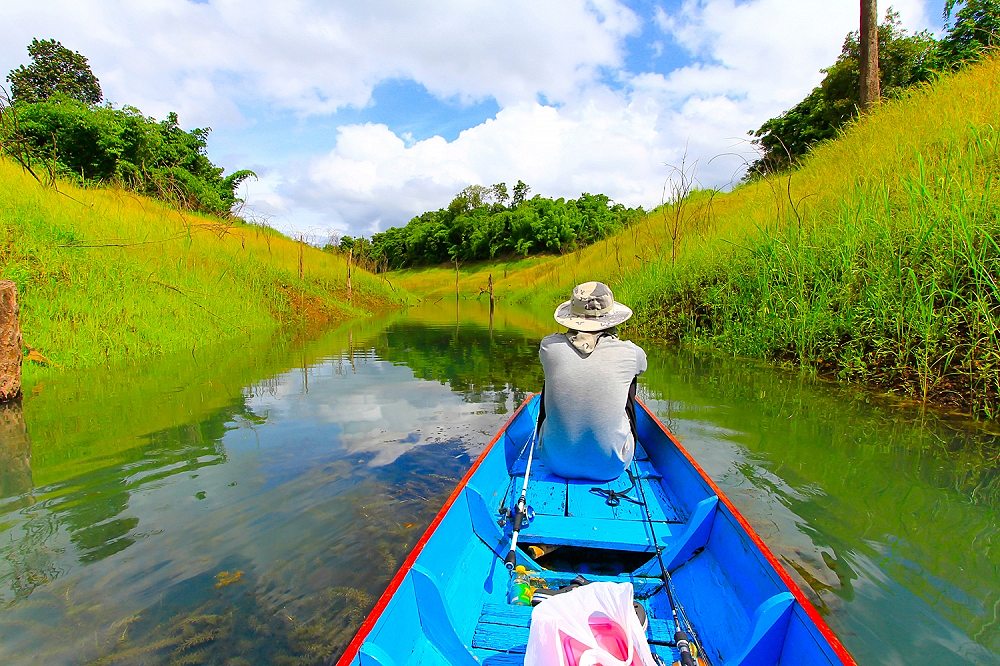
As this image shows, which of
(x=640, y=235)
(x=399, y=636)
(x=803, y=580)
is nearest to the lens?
(x=399, y=636)

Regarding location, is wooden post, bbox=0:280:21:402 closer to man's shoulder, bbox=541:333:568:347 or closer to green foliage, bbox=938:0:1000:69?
man's shoulder, bbox=541:333:568:347

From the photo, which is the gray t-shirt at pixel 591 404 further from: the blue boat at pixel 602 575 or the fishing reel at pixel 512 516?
the fishing reel at pixel 512 516

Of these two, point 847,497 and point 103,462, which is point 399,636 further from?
point 103,462

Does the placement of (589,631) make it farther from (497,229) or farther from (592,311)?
(497,229)

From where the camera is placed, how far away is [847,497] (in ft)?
11.8

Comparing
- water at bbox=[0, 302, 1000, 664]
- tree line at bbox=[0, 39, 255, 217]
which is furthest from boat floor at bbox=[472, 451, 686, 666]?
tree line at bbox=[0, 39, 255, 217]

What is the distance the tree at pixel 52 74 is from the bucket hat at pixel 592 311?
37129mm

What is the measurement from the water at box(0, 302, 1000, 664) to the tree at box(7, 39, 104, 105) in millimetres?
33490

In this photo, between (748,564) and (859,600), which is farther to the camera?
(859,600)

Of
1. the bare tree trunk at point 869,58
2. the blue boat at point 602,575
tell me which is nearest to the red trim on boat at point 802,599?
the blue boat at point 602,575

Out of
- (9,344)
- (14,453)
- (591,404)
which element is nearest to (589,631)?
(591,404)

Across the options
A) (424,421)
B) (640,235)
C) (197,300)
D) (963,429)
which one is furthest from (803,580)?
(640,235)

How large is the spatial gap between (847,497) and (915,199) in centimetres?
425

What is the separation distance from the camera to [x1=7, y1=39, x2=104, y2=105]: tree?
93.8ft
